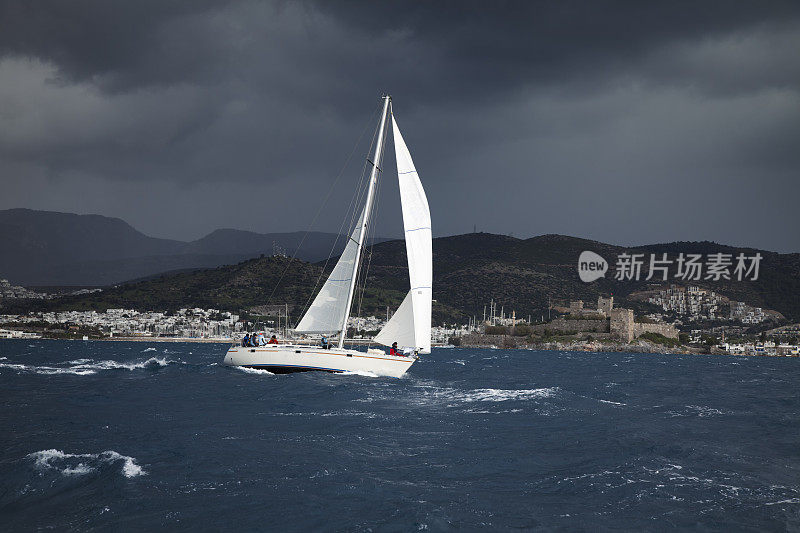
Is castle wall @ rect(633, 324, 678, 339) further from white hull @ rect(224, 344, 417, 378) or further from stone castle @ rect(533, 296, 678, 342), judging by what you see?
white hull @ rect(224, 344, 417, 378)

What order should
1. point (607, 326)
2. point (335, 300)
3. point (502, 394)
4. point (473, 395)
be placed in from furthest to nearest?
point (607, 326) < point (335, 300) < point (502, 394) < point (473, 395)

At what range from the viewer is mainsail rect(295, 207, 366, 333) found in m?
36.8

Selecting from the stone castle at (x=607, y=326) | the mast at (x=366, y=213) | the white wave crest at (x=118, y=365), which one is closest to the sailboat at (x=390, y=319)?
the mast at (x=366, y=213)

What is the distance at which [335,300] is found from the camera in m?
37.5

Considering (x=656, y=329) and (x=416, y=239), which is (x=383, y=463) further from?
(x=656, y=329)

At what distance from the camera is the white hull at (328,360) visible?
34531mm

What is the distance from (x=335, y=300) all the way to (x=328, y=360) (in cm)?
415

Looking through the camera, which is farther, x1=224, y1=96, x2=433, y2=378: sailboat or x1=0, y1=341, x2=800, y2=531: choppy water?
x1=224, y1=96, x2=433, y2=378: sailboat

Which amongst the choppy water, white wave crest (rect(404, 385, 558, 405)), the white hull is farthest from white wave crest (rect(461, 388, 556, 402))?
the white hull

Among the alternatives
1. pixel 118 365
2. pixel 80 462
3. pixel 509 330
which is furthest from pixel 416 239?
pixel 509 330

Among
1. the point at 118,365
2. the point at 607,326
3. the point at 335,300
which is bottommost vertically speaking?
the point at 118,365

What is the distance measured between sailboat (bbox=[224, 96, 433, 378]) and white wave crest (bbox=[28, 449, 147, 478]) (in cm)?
1902

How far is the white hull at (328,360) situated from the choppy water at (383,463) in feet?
18.2

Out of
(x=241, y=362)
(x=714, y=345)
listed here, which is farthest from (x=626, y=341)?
(x=241, y=362)
